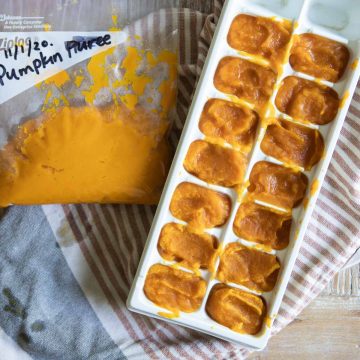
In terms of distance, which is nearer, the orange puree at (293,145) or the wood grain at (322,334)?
the orange puree at (293,145)

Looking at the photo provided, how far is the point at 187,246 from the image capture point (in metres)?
0.86

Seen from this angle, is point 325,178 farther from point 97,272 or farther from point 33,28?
point 33,28

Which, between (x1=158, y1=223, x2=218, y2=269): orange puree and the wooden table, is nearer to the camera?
(x1=158, y1=223, x2=218, y2=269): orange puree

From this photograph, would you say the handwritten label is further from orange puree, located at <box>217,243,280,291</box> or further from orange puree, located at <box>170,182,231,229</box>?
orange puree, located at <box>217,243,280,291</box>

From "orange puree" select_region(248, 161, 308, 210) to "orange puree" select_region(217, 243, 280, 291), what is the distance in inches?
3.4

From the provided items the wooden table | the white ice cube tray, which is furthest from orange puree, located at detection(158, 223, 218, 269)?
the wooden table

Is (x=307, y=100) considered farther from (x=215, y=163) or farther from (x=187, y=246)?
(x=187, y=246)

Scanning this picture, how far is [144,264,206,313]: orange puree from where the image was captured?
853 millimetres

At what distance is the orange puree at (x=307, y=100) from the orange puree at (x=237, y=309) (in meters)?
0.29

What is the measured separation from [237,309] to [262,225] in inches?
5.4

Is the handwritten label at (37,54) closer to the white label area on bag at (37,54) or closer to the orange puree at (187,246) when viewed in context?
the white label area on bag at (37,54)

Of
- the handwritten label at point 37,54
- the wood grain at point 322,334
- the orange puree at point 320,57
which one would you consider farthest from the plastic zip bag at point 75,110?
the wood grain at point 322,334

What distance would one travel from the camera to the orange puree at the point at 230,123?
2.81 ft

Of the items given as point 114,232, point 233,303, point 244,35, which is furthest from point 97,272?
point 244,35
